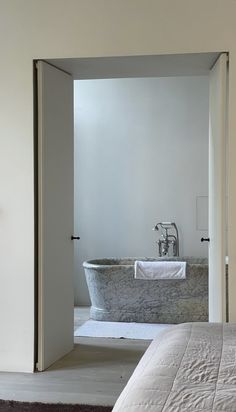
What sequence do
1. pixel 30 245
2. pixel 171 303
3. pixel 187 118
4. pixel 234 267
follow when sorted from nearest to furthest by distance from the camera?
pixel 234 267 < pixel 30 245 < pixel 171 303 < pixel 187 118

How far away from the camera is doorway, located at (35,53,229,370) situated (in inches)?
143

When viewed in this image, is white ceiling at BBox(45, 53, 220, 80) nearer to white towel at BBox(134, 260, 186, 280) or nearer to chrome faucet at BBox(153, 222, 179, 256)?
white towel at BBox(134, 260, 186, 280)

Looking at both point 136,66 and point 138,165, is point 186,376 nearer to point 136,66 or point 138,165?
point 136,66

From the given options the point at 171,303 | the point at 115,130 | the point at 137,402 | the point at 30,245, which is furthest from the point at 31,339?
the point at 115,130

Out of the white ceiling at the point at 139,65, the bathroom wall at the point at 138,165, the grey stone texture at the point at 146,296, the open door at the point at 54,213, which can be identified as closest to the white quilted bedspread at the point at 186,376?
the open door at the point at 54,213

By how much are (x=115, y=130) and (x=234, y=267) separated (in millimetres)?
3091

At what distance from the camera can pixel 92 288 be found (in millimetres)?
5422

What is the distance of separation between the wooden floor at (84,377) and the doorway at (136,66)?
2.14 metres

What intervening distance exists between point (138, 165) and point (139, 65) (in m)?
2.37

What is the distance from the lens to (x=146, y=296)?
5.27m

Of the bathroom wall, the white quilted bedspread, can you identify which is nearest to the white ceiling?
the bathroom wall

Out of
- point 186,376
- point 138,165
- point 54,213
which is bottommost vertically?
point 186,376

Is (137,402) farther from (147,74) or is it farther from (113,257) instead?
(113,257)

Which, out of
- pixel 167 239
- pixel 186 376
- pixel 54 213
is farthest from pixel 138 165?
pixel 186 376
